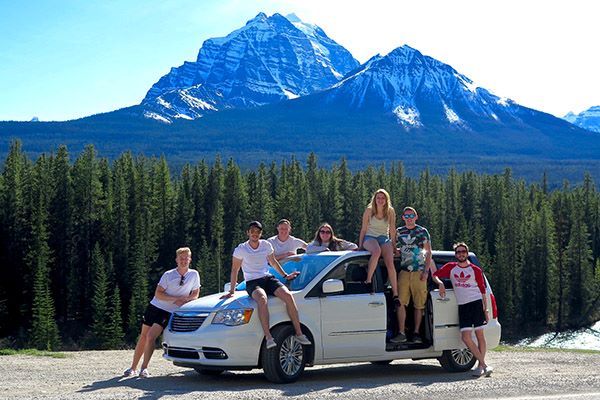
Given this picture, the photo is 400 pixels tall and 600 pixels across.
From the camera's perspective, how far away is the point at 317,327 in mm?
14000

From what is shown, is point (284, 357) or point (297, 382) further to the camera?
point (297, 382)

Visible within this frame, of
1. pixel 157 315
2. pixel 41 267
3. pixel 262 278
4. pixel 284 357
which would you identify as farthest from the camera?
pixel 41 267


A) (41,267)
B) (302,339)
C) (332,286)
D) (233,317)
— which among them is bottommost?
(41,267)

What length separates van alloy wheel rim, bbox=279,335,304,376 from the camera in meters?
13.5

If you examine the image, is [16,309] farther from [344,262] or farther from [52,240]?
[344,262]

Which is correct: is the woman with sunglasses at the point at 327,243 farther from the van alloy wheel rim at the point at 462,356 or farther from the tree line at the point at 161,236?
the tree line at the point at 161,236

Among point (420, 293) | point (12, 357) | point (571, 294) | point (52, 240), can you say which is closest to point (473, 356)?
point (420, 293)

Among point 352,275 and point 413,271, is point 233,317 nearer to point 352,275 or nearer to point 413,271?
point 352,275

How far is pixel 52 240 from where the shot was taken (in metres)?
77.1

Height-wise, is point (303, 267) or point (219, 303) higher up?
point (303, 267)

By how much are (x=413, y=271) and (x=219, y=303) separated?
3.59 meters

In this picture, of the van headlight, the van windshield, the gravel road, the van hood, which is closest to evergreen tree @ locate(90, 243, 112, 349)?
the gravel road

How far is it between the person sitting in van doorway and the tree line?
43107mm

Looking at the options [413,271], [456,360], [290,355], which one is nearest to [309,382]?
[290,355]
